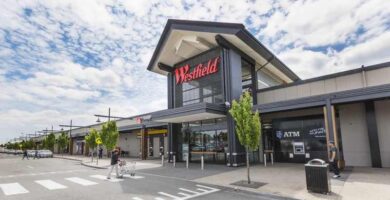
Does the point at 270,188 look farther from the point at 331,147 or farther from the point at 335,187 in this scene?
the point at 331,147

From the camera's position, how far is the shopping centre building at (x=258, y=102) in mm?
15203

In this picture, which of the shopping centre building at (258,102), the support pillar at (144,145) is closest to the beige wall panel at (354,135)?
the shopping centre building at (258,102)

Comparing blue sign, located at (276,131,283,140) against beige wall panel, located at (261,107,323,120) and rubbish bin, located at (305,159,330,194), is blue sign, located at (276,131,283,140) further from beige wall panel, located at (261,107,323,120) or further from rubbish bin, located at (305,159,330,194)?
rubbish bin, located at (305,159,330,194)

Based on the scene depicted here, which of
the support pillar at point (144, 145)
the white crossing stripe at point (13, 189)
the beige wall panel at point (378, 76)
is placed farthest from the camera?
the support pillar at point (144, 145)

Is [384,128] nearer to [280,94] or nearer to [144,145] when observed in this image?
[280,94]

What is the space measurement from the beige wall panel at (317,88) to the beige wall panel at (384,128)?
10.9 feet

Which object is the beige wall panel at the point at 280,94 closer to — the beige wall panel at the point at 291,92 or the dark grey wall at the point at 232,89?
the beige wall panel at the point at 291,92

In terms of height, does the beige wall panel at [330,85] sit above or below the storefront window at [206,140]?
above

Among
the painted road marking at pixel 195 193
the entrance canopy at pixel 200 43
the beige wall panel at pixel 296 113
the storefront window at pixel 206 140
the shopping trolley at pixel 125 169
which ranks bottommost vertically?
the painted road marking at pixel 195 193

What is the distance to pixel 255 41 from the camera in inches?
774

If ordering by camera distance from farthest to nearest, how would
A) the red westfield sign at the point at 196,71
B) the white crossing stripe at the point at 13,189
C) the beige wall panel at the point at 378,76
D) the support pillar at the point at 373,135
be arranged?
the red westfield sign at the point at 196,71 < the support pillar at the point at 373,135 < the beige wall panel at the point at 378,76 < the white crossing stripe at the point at 13,189

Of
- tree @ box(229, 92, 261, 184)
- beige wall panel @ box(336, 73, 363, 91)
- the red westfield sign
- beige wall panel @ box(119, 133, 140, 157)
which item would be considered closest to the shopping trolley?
tree @ box(229, 92, 261, 184)

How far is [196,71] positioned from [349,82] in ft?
38.2

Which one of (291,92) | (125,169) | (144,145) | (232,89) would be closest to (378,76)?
(291,92)
